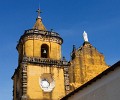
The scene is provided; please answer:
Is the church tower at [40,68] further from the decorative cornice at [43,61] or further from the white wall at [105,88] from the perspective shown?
the white wall at [105,88]

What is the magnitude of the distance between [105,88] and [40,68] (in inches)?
644

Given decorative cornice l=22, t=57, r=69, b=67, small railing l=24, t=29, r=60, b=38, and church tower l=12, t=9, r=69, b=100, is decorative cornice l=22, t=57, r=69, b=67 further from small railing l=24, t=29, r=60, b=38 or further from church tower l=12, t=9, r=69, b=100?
small railing l=24, t=29, r=60, b=38

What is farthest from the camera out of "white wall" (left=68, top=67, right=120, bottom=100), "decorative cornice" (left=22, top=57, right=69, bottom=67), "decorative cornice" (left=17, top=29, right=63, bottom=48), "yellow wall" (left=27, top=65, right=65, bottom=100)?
"decorative cornice" (left=17, top=29, right=63, bottom=48)

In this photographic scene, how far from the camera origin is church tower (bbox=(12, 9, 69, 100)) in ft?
94.6

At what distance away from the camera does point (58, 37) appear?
32125mm

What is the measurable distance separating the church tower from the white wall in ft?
43.8

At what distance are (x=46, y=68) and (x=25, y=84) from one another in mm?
2604

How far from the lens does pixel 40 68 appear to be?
97.6 ft

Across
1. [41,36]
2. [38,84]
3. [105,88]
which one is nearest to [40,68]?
[38,84]

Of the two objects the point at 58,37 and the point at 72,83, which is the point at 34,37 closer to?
the point at 58,37

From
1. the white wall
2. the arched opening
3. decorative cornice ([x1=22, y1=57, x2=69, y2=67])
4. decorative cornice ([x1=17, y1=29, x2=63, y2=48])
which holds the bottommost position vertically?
the white wall

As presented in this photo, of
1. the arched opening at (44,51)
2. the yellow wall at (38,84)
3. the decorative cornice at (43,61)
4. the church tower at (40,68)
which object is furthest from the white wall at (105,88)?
the arched opening at (44,51)

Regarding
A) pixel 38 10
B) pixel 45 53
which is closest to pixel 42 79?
pixel 45 53

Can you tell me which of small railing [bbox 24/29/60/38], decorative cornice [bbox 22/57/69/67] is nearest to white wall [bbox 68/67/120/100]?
decorative cornice [bbox 22/57/69/67]
